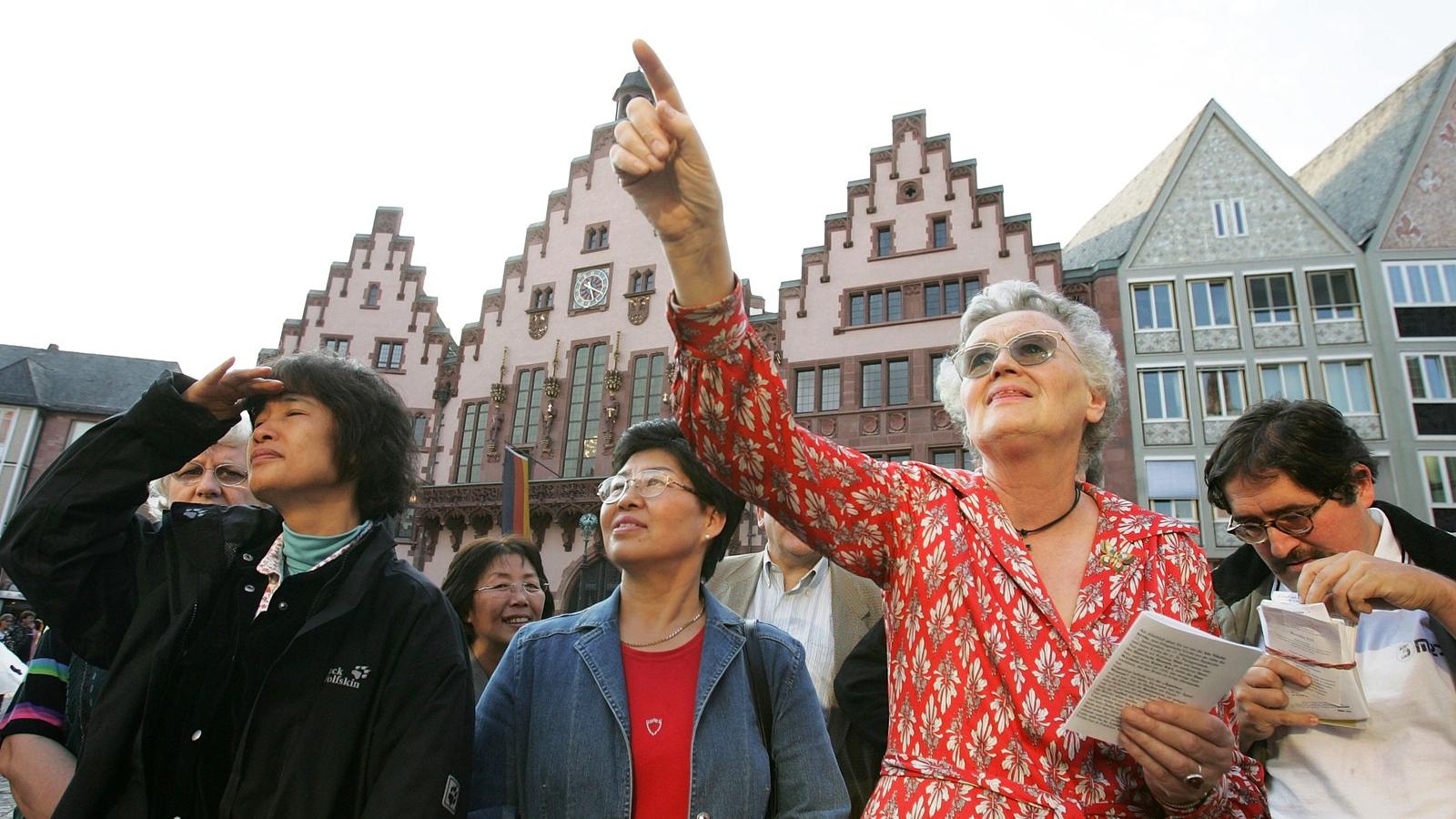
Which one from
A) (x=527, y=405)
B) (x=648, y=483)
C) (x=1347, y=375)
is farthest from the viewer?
(x=527, y=405)

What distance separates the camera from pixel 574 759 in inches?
89.6

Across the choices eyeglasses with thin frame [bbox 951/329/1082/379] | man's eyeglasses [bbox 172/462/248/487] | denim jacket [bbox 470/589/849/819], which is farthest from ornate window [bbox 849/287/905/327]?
eyeglasses with thin frame [bbox 951/329/1082/379]

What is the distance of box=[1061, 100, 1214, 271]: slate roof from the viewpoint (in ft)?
72.3

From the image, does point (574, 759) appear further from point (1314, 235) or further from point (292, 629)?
point (1314, 235)

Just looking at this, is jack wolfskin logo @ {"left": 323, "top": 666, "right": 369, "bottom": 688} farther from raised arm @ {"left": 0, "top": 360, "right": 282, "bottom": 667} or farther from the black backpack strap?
the black backpack strap

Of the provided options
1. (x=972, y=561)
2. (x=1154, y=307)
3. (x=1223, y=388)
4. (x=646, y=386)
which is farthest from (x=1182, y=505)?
(x=972, y=561)

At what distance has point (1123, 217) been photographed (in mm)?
23859

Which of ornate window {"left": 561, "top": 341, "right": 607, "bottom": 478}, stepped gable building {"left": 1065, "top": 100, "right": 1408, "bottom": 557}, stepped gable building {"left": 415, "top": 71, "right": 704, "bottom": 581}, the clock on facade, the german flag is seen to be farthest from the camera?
the clock on facade

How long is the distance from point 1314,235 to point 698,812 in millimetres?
23374

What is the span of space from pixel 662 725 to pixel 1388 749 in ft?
6.21

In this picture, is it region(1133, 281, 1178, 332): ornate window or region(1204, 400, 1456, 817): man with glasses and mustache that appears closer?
region(1204, 400, 1456, 817): man with glasses and mustache

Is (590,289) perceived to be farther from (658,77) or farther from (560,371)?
(658,77)

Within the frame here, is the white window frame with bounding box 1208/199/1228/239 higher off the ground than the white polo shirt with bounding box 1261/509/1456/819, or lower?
higher

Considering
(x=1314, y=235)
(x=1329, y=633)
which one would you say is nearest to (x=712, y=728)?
(x=1329, y=633)
